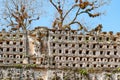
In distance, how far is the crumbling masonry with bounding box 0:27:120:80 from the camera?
46.5 meters

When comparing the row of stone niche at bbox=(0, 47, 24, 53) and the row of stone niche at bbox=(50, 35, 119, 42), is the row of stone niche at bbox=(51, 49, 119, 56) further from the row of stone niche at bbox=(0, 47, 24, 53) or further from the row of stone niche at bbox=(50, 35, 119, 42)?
the row of stone niche at bbox=(0, 47, 24, 53)

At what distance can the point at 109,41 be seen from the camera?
50.0 meters

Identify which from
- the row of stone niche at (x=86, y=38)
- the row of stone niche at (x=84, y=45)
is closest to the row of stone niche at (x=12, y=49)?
the row of stone niche at (x=84, y=45)

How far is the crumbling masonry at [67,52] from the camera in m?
46.5

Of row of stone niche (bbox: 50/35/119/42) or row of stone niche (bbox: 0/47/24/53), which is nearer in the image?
row of stone niche (bbox: 0/47/24/53)

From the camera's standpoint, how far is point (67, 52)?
49125mm

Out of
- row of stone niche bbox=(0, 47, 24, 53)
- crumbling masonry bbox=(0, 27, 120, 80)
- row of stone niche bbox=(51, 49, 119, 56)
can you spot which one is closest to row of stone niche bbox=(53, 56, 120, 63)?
crumbling masonry bbox=(0, 27, 120, 80)

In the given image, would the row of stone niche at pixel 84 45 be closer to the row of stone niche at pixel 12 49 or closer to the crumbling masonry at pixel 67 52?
the crumbling masonry at pixel 67 52

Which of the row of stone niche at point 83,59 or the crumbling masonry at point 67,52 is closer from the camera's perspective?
the crumbling masonry at point 67,52

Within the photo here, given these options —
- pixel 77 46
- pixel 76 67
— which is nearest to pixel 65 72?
pixel 76 67

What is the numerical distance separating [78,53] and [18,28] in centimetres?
744

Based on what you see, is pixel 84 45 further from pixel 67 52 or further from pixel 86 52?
pixel 67 52

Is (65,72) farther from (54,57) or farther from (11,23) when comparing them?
(11,23)

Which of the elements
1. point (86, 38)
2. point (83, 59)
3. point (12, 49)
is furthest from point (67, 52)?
point (12, 49)
